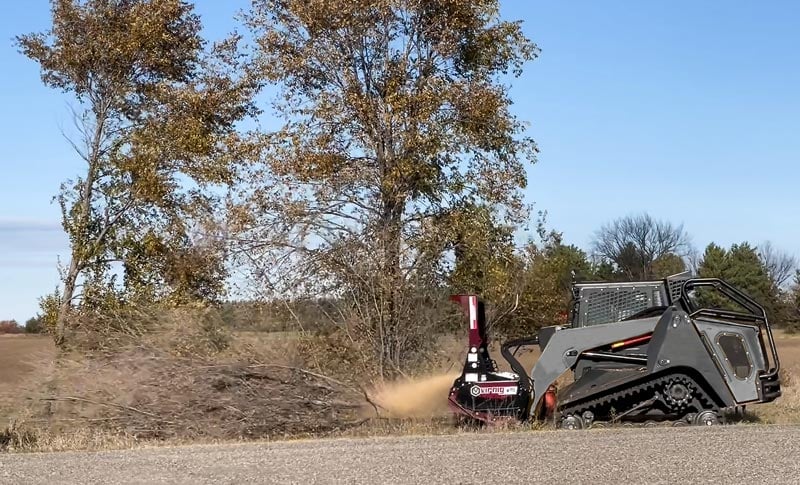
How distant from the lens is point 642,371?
15.0 meters

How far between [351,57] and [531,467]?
13628 mm

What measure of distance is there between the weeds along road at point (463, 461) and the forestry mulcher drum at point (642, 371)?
66.4 inches

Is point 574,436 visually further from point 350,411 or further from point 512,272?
point 512,272

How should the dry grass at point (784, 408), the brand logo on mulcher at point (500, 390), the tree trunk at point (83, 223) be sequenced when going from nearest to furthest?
the brand logo on mulcher at point (500, 390) < the dry grass at point (784, 408) < the tree trunk at point (83, 223)

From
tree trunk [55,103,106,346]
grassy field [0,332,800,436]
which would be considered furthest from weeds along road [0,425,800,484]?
tree trunk [55,103,106,346]

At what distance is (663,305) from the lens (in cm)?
1567

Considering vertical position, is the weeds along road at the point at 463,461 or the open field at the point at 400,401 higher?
the open field at the point at 400,401

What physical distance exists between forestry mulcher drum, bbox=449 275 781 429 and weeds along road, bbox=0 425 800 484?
1687mm

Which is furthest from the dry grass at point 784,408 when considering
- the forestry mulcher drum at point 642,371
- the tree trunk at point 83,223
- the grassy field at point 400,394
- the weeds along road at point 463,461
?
the tree trunk at point 83,223

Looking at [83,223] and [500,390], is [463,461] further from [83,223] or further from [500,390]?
[83,223]

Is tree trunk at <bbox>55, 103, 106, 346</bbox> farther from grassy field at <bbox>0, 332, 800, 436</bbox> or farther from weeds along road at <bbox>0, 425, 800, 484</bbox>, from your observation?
weeds along road at <bbox>0, 425, 800, 484</bbox>

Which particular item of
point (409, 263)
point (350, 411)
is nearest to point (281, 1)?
point (409, 263)

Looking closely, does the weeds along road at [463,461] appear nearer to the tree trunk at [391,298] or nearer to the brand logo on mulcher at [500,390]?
the brand logo on mulcher at [500,390]

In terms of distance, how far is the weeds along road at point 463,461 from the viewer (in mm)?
9906
